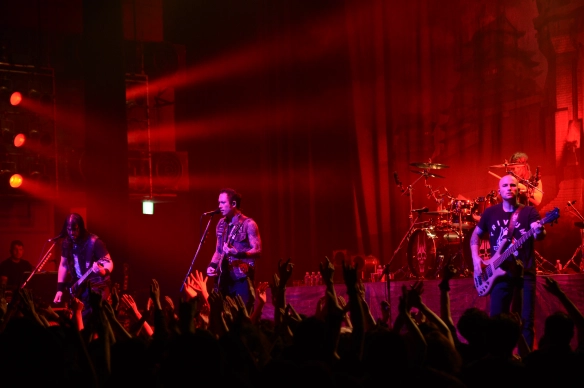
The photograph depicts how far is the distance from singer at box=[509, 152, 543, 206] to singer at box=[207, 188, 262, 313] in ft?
15.4

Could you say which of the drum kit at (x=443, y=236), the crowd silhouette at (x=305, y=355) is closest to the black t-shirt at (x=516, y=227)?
the crowd silhouette at (x=305, y=355)

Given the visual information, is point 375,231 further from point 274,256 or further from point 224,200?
point 224,200

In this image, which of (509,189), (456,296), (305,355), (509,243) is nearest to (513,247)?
(509,243)

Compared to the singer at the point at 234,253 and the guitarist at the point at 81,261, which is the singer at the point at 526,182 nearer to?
the singer at the point at 234,253

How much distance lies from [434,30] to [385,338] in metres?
11.5

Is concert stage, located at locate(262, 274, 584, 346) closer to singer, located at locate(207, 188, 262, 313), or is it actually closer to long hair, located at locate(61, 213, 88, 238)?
singer, located at locate(207, 188, 262, 313)

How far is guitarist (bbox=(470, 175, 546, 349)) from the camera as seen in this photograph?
6.36 m

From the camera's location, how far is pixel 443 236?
1191 centimetres

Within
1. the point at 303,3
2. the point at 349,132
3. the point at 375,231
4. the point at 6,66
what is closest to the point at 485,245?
the point at 375,231

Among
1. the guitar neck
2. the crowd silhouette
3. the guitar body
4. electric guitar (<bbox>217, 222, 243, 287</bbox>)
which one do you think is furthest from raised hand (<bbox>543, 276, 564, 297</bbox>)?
electric guitar (<bbox>217, 222, 243, 287</bbox>)

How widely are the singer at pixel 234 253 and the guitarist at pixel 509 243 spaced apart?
219cm

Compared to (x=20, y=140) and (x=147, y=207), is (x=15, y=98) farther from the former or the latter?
(x=147, y=207)

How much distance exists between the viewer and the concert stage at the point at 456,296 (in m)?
8.14

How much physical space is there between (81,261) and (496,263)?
4.18m
